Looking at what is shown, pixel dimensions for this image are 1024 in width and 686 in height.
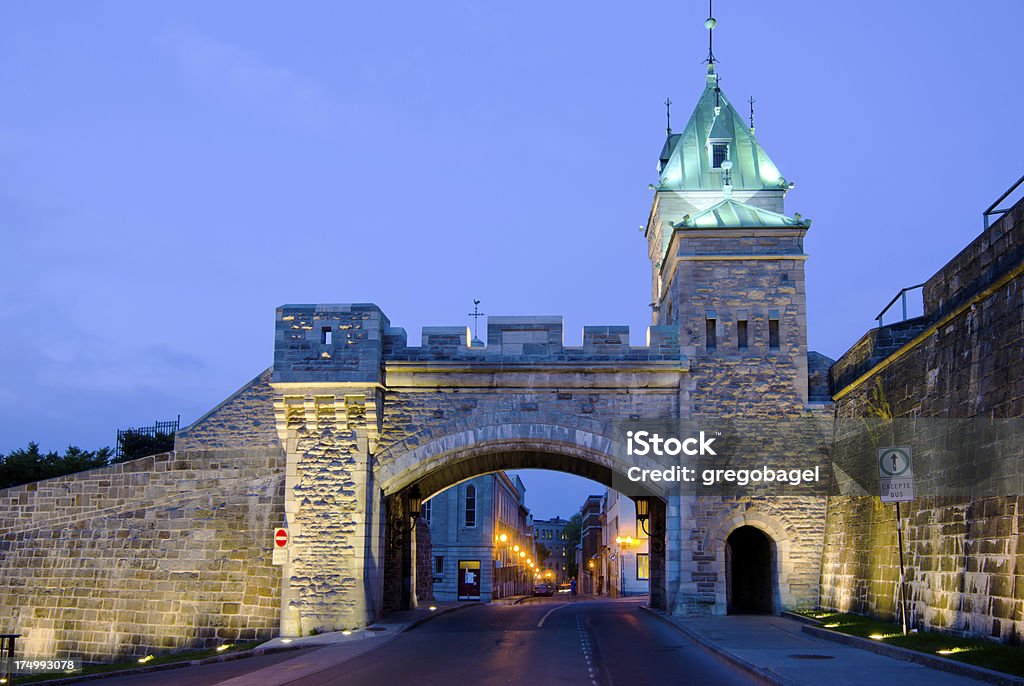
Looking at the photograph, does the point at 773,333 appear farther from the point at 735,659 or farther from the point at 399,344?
the point at 735,659

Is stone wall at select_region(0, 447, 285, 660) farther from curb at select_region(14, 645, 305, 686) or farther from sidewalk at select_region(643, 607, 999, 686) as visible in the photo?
sidewalk at select_region(643, 607, 999, 686)

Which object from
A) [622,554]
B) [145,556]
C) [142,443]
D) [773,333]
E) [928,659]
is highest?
[773,333]

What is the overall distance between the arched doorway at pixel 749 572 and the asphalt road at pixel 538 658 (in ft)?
10.2

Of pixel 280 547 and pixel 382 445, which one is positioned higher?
pixel 382 445

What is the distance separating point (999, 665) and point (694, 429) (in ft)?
41.8

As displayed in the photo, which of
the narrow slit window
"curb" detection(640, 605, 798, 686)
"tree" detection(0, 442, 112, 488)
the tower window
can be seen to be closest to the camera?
"curb" detection(640, 605, 798, 686)

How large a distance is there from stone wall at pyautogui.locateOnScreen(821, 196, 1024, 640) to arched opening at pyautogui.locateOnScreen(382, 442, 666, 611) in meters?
6.45

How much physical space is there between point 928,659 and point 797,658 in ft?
7.10

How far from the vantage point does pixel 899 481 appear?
1580 cm

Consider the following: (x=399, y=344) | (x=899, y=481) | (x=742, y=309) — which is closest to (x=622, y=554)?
(x=742, y=309)

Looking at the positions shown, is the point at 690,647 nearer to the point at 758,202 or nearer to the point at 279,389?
the point at 279,389

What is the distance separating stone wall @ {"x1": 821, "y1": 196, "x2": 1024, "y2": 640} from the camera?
44.1ft

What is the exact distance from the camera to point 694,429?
23938 mm

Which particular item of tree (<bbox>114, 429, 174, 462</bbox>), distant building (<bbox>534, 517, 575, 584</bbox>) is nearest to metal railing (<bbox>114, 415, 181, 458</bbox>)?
tree (<bbox>114, 429, 174, 462</bbox>)
